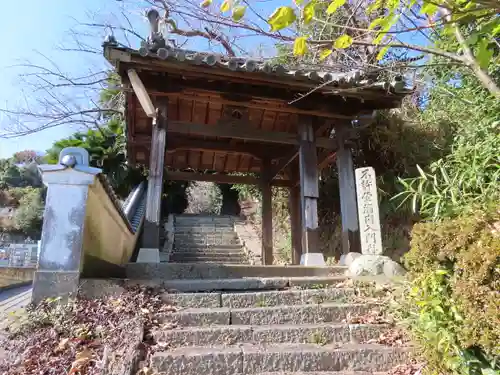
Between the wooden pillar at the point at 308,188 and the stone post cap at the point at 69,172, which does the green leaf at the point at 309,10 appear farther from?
the wooden pillar at the point at 308,188

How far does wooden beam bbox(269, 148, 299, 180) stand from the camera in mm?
7738

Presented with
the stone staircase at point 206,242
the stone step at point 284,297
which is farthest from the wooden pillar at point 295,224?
the stone step at point 284,297

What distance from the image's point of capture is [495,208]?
2559mm

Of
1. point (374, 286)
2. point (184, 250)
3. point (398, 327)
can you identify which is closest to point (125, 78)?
point (374, 286)

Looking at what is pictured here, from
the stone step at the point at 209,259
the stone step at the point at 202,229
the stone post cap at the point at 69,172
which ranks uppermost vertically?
the stone step at the point at 202,229

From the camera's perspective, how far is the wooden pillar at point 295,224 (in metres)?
8.62

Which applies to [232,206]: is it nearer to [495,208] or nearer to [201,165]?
[201,165]

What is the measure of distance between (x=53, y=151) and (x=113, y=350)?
1089 centimetres

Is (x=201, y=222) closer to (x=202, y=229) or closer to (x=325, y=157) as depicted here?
(x=202, y=229)

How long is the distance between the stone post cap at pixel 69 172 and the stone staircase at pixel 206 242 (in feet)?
19.0

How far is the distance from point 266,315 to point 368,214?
2390 mm

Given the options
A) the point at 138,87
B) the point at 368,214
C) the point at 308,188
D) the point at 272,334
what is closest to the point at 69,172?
the point at 138,87

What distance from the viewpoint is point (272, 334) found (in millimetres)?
3383

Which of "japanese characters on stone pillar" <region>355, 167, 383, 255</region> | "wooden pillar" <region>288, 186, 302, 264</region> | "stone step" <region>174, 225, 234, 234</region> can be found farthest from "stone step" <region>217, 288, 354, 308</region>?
"stone step" <region>174, 225, 234, 234</region>
